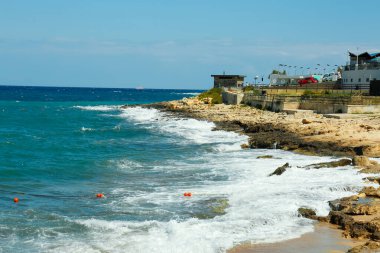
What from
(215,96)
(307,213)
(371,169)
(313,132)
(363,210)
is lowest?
(307,213)

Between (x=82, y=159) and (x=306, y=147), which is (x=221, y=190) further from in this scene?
(x=82, y=159)

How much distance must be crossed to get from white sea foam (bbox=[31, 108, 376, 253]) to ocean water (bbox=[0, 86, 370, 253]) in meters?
0.03


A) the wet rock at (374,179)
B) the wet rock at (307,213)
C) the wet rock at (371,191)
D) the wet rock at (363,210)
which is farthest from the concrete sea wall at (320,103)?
the wet rock at (363,210)

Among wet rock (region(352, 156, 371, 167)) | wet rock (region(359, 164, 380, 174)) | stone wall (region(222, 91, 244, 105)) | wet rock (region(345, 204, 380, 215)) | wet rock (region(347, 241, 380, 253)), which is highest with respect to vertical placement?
stone wall (region(222, 91, 244, 105))

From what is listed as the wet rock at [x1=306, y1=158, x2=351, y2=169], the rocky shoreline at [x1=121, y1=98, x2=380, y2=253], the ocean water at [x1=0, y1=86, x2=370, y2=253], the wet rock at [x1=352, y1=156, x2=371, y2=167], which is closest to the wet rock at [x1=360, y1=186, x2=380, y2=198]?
the rocky shoreline at [x1=121, y1=98, x2=380, y2=253]

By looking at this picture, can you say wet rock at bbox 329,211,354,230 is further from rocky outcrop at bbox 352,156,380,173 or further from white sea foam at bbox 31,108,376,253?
rocky outcrop at bbox 352,156,380,173

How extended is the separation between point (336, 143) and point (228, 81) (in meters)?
61.2

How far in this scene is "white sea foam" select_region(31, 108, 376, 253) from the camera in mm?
13367

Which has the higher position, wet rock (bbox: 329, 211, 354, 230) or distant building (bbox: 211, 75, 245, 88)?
distant building (bbox: 211, 75, 245, 88)

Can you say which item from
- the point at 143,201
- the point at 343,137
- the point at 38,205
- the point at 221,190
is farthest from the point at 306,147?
the point at 38,205

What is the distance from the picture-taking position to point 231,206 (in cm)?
1712

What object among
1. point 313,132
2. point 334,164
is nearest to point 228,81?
point 313,132

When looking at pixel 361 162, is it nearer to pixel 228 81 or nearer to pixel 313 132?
pixel 313 132

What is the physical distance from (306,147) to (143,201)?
12.4 meters
